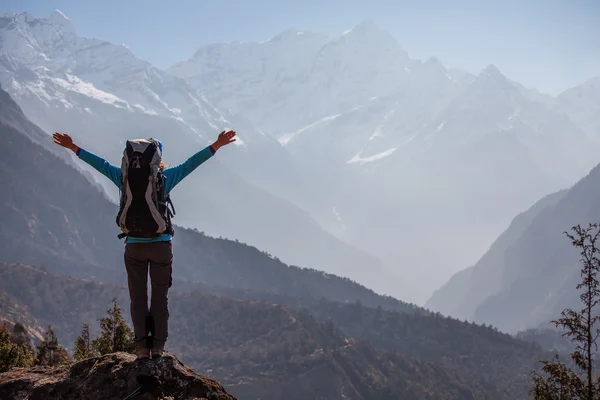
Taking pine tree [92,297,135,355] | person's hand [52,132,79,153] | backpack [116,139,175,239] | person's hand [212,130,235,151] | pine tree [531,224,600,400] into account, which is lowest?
pine tree [531,224,600,400]

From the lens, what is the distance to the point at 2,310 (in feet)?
581

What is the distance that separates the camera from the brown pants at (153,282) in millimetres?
11445

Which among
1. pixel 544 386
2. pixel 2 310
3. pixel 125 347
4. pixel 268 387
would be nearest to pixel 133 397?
pixel 544 386

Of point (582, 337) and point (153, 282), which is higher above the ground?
point (153, 282)

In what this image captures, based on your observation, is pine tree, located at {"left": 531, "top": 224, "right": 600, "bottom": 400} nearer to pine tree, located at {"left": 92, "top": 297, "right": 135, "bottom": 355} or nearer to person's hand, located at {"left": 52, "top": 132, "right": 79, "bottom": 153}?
person's hand, located at {"left": 52, "top": 132, "right": 79, "bottom": 153}

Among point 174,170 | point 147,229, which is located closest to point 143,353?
point 147,229

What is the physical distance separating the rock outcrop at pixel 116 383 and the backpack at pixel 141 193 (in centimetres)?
231

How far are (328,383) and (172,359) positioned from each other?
17932cm

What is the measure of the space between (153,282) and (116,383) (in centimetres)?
196

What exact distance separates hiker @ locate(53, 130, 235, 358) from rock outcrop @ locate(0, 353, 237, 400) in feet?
1.43

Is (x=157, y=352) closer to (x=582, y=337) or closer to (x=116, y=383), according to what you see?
(x=116, y=383)

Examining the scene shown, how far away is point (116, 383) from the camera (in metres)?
10.7

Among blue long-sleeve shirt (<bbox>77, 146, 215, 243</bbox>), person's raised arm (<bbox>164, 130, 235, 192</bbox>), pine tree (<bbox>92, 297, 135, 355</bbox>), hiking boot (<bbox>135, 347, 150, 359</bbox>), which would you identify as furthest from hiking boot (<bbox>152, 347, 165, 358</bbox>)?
pine tree (<bbox>92, 297, 135, 355</bbox>)

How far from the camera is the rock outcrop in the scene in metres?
10.6
